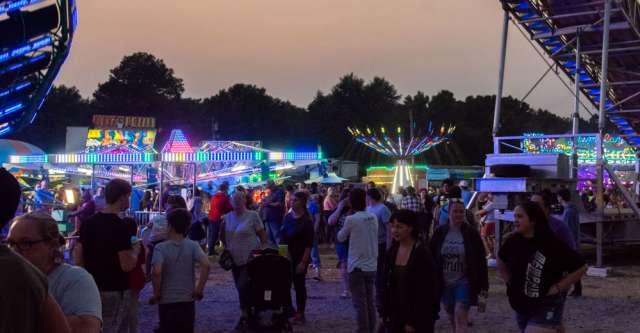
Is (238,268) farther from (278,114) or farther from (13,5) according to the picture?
(278,114)

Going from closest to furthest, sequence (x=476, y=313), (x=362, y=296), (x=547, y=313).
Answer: (x=547, y=313) < (x=362, y=296) < (x=476, y=313)

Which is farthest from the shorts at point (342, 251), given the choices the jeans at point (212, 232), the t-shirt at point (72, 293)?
the t-shirt at point (72, 293)

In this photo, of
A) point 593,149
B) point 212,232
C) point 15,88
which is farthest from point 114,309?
point 593,149

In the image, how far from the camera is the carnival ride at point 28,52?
1716 cm

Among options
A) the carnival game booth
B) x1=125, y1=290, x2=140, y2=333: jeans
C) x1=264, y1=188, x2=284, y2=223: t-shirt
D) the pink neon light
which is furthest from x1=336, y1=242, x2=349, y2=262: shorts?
the pink neon light

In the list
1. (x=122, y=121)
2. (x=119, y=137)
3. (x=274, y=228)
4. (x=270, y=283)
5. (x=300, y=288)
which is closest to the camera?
(x=270, y=283)

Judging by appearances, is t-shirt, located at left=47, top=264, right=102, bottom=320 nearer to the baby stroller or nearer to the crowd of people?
the crowd of people

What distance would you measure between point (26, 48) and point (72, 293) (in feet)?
53.3

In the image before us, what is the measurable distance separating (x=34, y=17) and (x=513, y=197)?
12.0 metres

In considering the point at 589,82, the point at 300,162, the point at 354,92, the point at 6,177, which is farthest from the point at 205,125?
the point at 6,177

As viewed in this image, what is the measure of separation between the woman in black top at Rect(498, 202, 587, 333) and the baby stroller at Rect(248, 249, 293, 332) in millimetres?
3534

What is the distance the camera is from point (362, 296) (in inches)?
296

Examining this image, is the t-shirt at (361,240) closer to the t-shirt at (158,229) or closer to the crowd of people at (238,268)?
the crowd of people at (238,268)

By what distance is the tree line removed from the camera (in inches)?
2901
